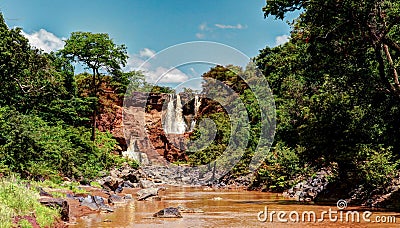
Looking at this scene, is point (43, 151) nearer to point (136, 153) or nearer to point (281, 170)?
point (281, 170)

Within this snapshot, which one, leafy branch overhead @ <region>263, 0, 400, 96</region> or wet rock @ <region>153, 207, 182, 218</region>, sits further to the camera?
leafy branch overhead @ <region>263, 0, 400, 96</region>

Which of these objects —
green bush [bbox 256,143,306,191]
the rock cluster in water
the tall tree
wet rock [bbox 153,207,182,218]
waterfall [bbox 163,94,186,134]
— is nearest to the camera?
wet rock [bbox 153,207,182,218]

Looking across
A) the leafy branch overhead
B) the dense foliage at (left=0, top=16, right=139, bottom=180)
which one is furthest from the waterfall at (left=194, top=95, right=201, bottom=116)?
the leafy branch overhead

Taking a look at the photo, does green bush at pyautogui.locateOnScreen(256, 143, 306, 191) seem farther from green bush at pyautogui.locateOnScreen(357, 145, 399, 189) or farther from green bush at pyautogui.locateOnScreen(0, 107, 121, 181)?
green bush at pyautogui.locateOnScreen(0, 107, 121, 181)

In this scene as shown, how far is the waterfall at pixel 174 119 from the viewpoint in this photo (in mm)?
57562

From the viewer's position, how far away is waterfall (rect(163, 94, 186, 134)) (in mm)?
57562

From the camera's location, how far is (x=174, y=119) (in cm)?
5809

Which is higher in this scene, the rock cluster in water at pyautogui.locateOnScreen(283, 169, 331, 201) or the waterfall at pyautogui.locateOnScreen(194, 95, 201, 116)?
the waterfall at pyautogui.locateOnScreen(194, 95, 201, 116)

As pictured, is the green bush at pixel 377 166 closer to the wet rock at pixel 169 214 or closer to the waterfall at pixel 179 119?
the wet rock at pixel 169 214

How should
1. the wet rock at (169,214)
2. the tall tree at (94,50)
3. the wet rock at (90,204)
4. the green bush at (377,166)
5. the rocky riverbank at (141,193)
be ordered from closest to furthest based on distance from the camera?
the wet rock at (169,214)
the rocky riverbank at (141,193)
the wet rock at (90,204)
the green bush at (377,166)
the tall tree at (94,50)

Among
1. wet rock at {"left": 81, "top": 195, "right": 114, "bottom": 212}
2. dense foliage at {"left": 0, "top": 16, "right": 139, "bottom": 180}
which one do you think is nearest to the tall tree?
dense foliage at {"left": 0, "top": 16, "right": 139, "bottom": 180}

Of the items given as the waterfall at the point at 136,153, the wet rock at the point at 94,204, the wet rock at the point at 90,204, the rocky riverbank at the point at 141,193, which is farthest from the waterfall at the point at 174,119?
the wet rock at the point at 90,204

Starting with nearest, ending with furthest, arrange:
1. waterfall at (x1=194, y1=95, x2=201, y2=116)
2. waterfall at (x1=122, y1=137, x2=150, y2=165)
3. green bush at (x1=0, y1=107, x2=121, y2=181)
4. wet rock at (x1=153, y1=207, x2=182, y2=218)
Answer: wet rock at (x1=153, y1=207, x2=182, y2=218) → green bush at (x1=0, y1=107, x2=121, y2=181) → waterfall at (x1=122, y1=137, x2=150, y2=165) → waterfall at (x1=194, y1=95, x2=201, y2=116)

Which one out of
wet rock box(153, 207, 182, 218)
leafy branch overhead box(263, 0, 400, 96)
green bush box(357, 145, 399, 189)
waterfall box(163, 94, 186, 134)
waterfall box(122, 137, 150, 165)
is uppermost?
waterfall box(163, 94, 186, 134)
